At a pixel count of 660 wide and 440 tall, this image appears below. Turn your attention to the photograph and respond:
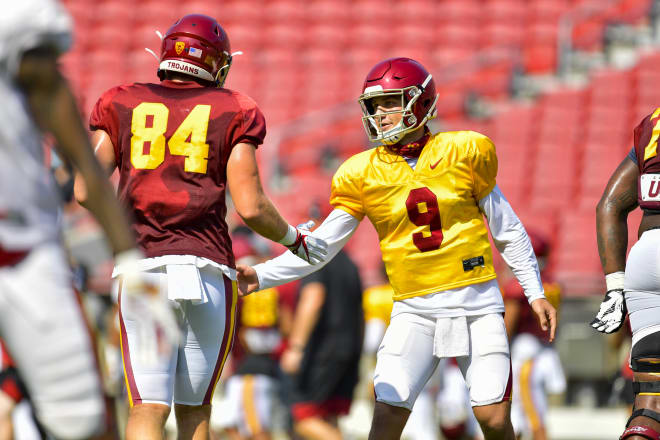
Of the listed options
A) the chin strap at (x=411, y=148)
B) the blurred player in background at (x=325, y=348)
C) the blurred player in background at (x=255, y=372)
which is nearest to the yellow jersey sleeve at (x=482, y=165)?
the chin strap at (x=411, y=148)

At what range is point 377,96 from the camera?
4.78 m

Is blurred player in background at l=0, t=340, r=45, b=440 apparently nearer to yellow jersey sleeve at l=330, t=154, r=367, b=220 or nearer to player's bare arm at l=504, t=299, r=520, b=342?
yellow jersey sleeve at l=330, t=154, r=367, b=220

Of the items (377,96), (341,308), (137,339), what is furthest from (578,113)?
(137,339)

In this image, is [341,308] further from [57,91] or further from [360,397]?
[57,91]

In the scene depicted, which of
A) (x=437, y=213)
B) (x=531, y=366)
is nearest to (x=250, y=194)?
(x=437, y=213)

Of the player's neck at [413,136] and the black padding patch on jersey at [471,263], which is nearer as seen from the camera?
the black padding patch on jersey at [471,263]

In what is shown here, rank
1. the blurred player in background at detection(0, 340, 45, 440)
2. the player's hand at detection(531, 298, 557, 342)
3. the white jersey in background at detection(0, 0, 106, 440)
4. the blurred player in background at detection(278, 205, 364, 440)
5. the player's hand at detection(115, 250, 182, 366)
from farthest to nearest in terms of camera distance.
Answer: the blurred player in background at detection(278, 205, 364, 440), the blurred player in background at detection(0, 340, 45, 440), the player's hand at detection(531, 298, 557, 342), the player's hand at detection(115, 250, 182, 366), the white jersey in background at detection(0, 0, 106, 440)

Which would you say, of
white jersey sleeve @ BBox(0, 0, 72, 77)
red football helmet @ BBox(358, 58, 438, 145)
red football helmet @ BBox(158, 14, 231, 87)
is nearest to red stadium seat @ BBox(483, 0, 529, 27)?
red football helmet @ BBox(358, 58, 438, 145)

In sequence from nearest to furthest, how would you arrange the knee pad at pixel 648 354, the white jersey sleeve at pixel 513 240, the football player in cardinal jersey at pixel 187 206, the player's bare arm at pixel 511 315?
the football player in cardinal jersey at pixel 187 206, the knee pad at pixel 648 354, the white jersey sleeve at pixel 513 240, the player's bare arm at pixel 511 315

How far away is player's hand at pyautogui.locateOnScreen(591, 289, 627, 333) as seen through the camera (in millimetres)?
4418

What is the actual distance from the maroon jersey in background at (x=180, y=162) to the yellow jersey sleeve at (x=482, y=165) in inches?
40.1

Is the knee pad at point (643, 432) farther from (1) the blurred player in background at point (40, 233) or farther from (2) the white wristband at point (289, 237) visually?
(1) the blurred player in background at point (40, 233)

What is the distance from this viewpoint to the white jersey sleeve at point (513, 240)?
4633 millimetres

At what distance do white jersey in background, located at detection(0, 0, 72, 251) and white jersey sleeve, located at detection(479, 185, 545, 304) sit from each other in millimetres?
2471
